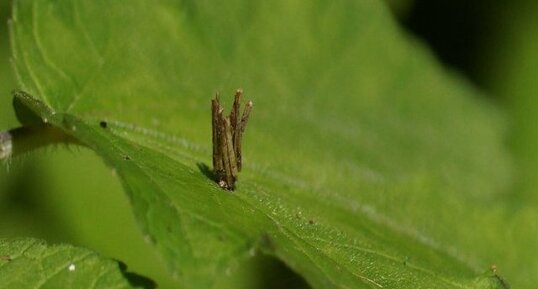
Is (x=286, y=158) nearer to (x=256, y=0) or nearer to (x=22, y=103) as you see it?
(x=256, y=0)

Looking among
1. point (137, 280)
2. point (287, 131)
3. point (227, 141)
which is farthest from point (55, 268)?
point (287, 131)

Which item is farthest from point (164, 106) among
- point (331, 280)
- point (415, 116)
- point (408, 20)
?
point (408, 20)

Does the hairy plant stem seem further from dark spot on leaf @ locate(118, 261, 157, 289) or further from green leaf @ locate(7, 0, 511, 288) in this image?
dark spot on leaf @ locate(118, 261, 157, 289)

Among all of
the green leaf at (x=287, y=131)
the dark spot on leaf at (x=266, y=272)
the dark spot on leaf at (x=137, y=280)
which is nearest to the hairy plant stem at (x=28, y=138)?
the green leaf at (x=287, y=131)

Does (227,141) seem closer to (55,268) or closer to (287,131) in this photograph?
(55,268)

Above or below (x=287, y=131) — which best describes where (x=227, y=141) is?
below

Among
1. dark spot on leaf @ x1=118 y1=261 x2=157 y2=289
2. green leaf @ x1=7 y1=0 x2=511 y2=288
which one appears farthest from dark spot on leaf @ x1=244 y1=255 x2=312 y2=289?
dark spot on leaf @ x1=118 y1=261 x2=157 y2=289

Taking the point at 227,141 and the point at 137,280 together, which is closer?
the point at 137,280

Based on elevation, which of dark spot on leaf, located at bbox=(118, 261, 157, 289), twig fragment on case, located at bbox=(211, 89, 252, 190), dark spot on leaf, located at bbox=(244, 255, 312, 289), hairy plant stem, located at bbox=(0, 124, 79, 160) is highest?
twig fragment on case, located at bbox=(211, 89, 252, 190)
